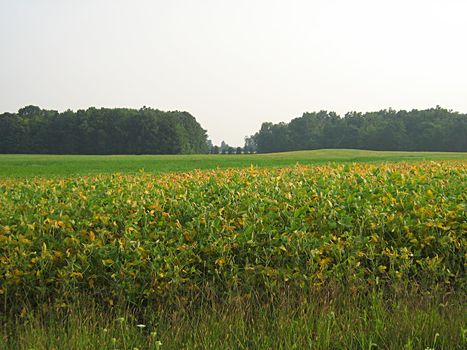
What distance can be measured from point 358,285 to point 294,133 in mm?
84319

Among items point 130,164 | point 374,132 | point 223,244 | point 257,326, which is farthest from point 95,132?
point 257,326

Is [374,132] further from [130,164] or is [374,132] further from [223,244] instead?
[223,244]

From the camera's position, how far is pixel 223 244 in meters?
4.67

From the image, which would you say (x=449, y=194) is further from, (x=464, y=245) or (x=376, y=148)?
(x=376, y=148)

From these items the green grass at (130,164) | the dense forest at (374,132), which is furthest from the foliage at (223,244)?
the dense forest at (374,132)

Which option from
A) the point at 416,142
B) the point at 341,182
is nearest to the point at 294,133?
the point at 416,142

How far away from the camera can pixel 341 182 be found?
684 cm

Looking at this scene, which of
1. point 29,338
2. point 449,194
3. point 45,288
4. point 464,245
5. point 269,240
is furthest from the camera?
point 449,194

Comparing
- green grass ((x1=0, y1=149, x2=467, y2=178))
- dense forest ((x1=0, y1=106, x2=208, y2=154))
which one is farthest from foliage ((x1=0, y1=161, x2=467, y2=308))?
dense forest ((x1=0, y1=106, x2=208, y2=154))

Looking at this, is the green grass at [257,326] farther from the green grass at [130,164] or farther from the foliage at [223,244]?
the green grass at [130,164]

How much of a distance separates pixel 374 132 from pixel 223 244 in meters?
77.1

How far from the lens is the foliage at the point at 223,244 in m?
4.42

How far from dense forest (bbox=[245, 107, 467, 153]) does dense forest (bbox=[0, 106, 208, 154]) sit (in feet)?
65.0

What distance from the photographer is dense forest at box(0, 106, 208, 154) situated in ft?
230
